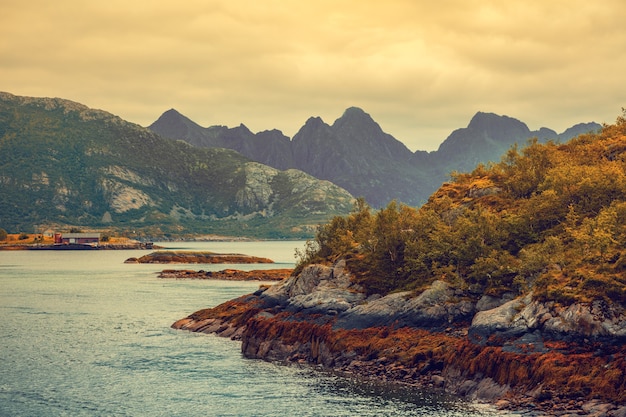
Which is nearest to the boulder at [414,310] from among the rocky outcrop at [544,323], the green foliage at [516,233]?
the green foliage at [516,233]

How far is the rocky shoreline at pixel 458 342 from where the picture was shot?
60656 millimetres

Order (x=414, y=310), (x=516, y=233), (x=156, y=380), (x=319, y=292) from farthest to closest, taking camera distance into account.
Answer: (x=319, y=292) < (x=516, y=233) < (x=414, y=310) < (x=156, y=380)

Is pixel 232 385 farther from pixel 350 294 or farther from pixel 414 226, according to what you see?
pixel 414 226

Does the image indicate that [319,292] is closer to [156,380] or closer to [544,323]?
[156,380]

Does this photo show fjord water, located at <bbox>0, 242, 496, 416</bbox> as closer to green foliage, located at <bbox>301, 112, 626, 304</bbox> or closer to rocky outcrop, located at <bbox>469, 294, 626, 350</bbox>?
rocky outcrop, located at <bbox>469, 294, 626, 350</bbox>

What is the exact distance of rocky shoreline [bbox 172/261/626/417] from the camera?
199ft

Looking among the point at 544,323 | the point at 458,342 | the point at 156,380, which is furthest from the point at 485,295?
the point at 156,380

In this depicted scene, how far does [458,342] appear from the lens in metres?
73.6

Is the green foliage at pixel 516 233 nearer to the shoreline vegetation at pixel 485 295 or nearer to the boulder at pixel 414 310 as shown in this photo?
the shoreline vegetation at pixel 485 295

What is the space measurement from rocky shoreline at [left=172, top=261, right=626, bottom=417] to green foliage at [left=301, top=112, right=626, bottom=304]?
3134 mm

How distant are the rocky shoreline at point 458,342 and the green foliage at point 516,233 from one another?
3.13m

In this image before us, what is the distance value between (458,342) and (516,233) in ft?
82.6

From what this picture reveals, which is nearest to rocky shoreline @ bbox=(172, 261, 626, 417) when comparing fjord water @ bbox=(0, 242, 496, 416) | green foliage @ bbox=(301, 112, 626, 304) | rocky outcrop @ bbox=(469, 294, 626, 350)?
rocky outcrop @ bbox=(469, 294, 626, 350)

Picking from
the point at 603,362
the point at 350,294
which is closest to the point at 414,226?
the point at 350,294
